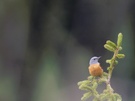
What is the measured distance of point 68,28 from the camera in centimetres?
192

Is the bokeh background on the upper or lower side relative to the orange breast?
upper

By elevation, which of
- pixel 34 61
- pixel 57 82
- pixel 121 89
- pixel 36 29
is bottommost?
pixel 121 89

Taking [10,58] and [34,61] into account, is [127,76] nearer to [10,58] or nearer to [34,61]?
[34,61]

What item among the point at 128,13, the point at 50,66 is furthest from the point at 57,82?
the point at 128,13

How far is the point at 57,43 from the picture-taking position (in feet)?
6.20

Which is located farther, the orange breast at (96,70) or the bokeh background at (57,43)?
the bokeh background at (57,43)

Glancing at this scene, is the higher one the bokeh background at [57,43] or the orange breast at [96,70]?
the bokeh background at [57,43]

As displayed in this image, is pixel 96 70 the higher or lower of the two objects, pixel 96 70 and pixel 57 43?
the lower

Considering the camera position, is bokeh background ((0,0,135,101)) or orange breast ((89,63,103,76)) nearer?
orange breast ((89,63,103,76))

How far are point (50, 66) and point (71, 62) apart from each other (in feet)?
0.41

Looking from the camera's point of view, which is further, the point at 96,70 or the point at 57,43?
the point at 57,43

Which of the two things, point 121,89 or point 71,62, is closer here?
point 121,89

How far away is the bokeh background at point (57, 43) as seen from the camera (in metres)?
1.85

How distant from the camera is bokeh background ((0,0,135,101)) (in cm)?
185
